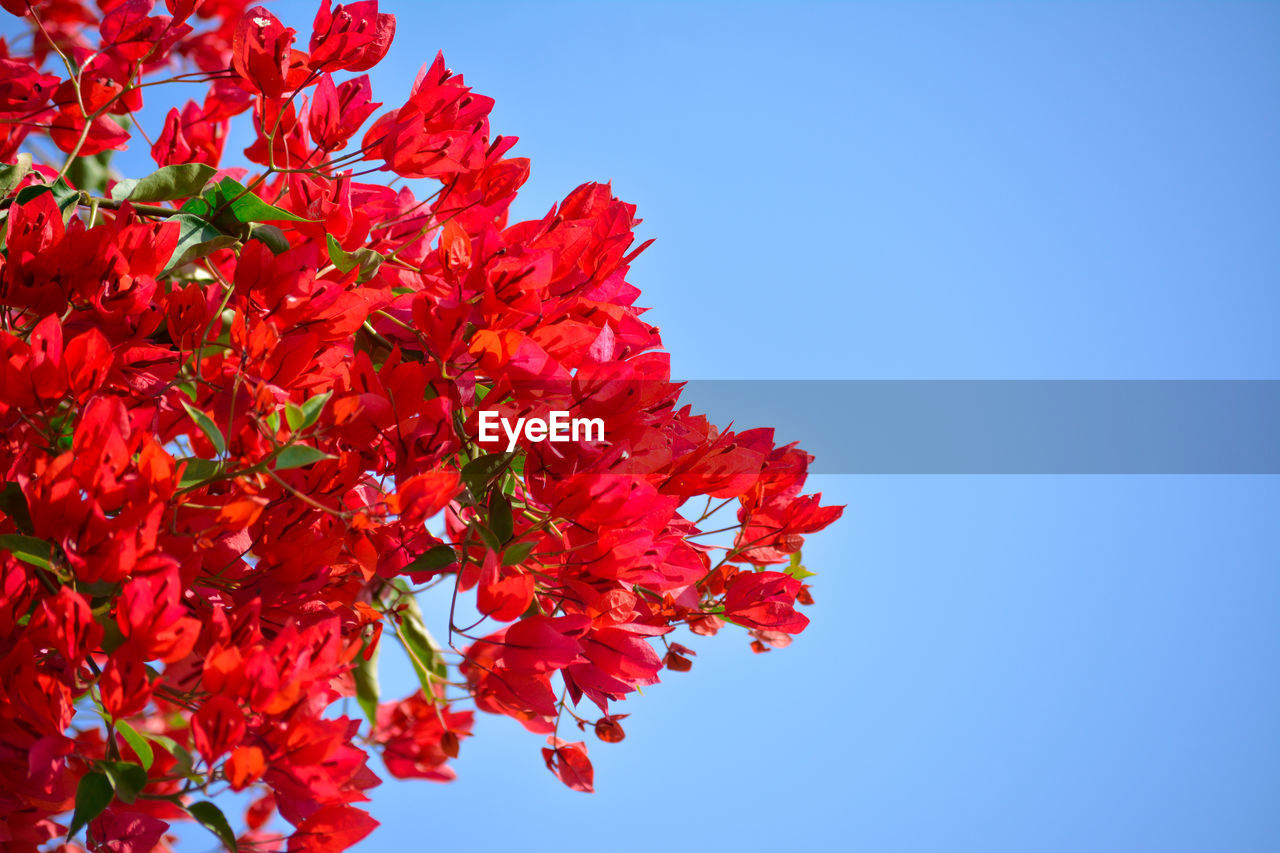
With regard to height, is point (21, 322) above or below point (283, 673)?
above

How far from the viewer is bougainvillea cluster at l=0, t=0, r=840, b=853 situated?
1.56 feet

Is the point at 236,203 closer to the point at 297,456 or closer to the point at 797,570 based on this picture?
the point at 297,456

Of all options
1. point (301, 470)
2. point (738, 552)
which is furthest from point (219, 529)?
point (738, 552)

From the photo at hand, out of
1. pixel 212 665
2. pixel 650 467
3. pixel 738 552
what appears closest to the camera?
pixel 212 665

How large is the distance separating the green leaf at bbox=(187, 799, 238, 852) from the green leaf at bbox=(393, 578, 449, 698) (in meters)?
0.16

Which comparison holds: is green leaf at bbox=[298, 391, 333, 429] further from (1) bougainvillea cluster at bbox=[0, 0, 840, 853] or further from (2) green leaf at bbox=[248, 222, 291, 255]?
(2) green leaf at bbox=[248, 222, 291, 255]

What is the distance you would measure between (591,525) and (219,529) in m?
0.19

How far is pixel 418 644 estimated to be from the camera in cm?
71

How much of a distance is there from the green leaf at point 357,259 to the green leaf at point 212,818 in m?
0.31

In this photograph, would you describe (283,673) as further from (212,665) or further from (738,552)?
(738,552)

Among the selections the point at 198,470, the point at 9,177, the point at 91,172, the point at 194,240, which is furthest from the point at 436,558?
the point at 91,172

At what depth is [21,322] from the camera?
594mm

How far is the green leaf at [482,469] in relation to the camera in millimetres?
558

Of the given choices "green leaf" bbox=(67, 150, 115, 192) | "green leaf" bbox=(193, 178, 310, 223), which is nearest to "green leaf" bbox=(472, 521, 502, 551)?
"green leaf" bbox=(193, 178, 310, 223)
